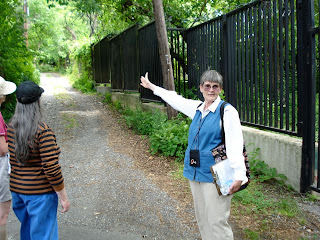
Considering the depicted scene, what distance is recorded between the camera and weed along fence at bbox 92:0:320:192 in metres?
4.49

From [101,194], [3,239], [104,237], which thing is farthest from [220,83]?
[101,194]

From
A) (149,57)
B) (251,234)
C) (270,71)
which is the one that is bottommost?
(251,234)

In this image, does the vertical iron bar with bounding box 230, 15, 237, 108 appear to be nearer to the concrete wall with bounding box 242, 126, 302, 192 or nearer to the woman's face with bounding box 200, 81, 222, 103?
the concrete wall with bounding box 242, 126, 302, 192

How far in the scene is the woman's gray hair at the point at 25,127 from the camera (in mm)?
2570

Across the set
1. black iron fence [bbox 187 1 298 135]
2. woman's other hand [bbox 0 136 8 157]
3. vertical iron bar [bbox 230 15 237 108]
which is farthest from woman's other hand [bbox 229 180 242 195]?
vertical iron bar [bbox 230 15 237 108]

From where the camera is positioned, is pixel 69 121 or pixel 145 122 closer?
pixel 145 122

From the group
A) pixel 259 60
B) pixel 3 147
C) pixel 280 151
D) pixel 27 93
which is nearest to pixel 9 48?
pixel 259 60

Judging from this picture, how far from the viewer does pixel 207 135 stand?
9.36ft

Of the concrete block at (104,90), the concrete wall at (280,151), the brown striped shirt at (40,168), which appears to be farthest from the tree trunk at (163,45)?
the concrete block at (104,90)

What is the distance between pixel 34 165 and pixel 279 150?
3691 mm

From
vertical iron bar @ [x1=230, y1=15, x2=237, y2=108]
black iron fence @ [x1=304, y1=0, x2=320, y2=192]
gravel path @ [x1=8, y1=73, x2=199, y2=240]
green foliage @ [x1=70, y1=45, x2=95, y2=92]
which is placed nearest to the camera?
gravel path @ [x1=8, y1=73, x2=199, y2=240]

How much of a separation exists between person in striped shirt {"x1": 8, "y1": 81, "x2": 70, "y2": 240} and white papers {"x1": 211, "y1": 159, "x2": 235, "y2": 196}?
1.25 metres

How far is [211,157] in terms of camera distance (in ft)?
9.32

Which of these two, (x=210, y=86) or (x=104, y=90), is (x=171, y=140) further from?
(x=104, y=90)
